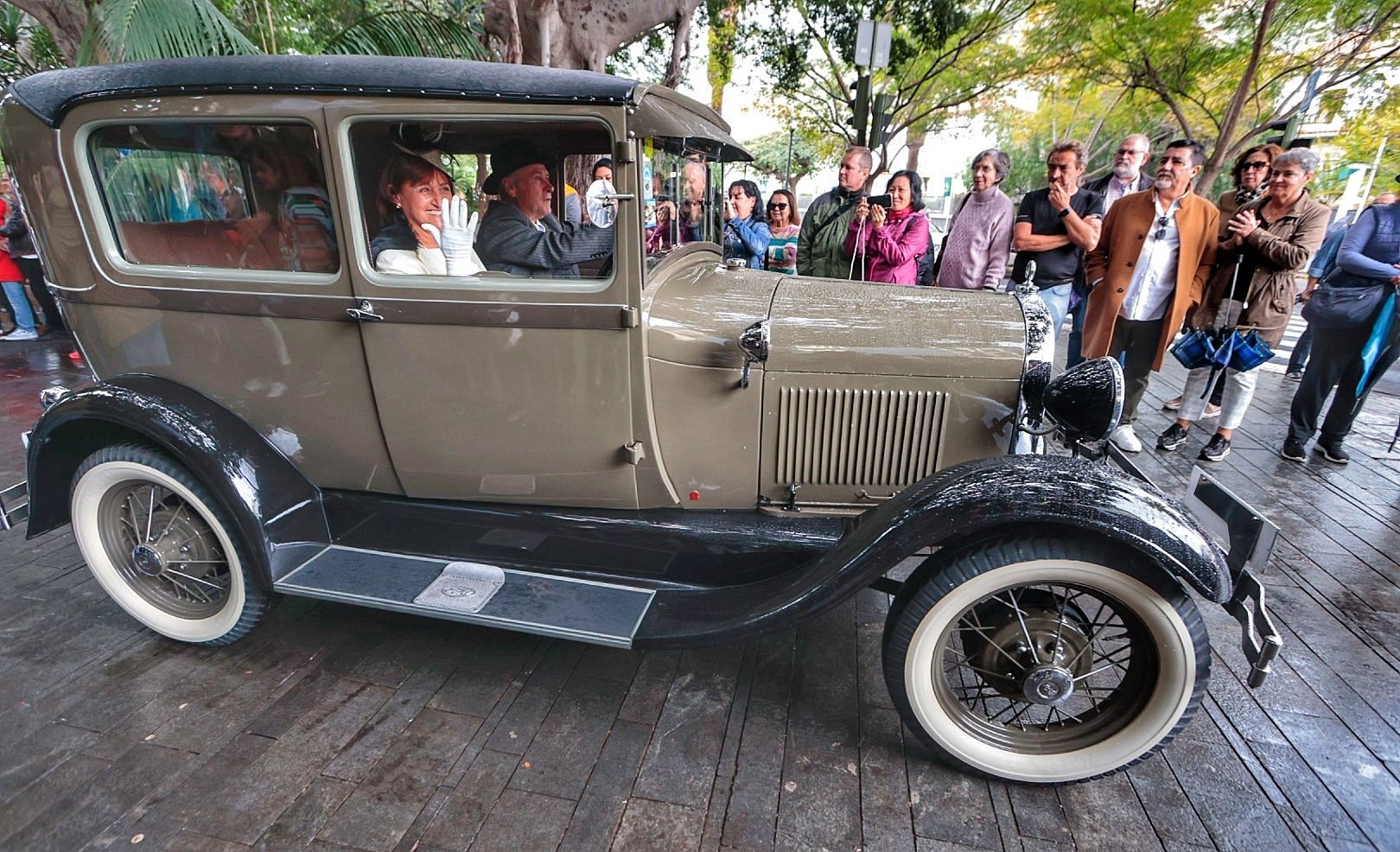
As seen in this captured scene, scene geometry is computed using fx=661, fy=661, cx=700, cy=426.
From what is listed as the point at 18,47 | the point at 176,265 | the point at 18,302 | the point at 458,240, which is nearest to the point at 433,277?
A: the point at 458,240

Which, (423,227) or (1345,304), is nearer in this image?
(423,227)

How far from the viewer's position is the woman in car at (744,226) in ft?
11.8

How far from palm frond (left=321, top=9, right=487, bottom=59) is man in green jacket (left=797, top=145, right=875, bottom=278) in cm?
409

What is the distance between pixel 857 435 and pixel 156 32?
5.67 metres

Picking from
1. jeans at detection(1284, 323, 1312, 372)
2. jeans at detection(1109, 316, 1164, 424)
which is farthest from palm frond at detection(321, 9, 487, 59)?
jeans at detection(1284, 323, 1312, 372)

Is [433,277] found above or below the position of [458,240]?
below

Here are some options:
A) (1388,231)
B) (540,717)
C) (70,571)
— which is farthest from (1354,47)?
(70,571)

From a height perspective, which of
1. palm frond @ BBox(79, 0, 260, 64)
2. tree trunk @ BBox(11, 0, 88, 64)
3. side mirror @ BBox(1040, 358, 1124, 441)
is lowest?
side mirror @ BBox(1040, 358, 1124, 441)

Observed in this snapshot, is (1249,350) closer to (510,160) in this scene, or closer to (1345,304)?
(1345,304)

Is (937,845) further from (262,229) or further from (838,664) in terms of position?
(262,229)

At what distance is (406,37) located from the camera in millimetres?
6027

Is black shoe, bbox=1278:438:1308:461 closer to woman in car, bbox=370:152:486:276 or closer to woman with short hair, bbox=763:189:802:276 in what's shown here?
woman with short hair, bbox=763:189:802:276

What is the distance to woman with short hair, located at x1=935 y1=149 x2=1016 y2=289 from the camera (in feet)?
14.5

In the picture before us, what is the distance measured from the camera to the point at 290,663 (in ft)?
8.20
